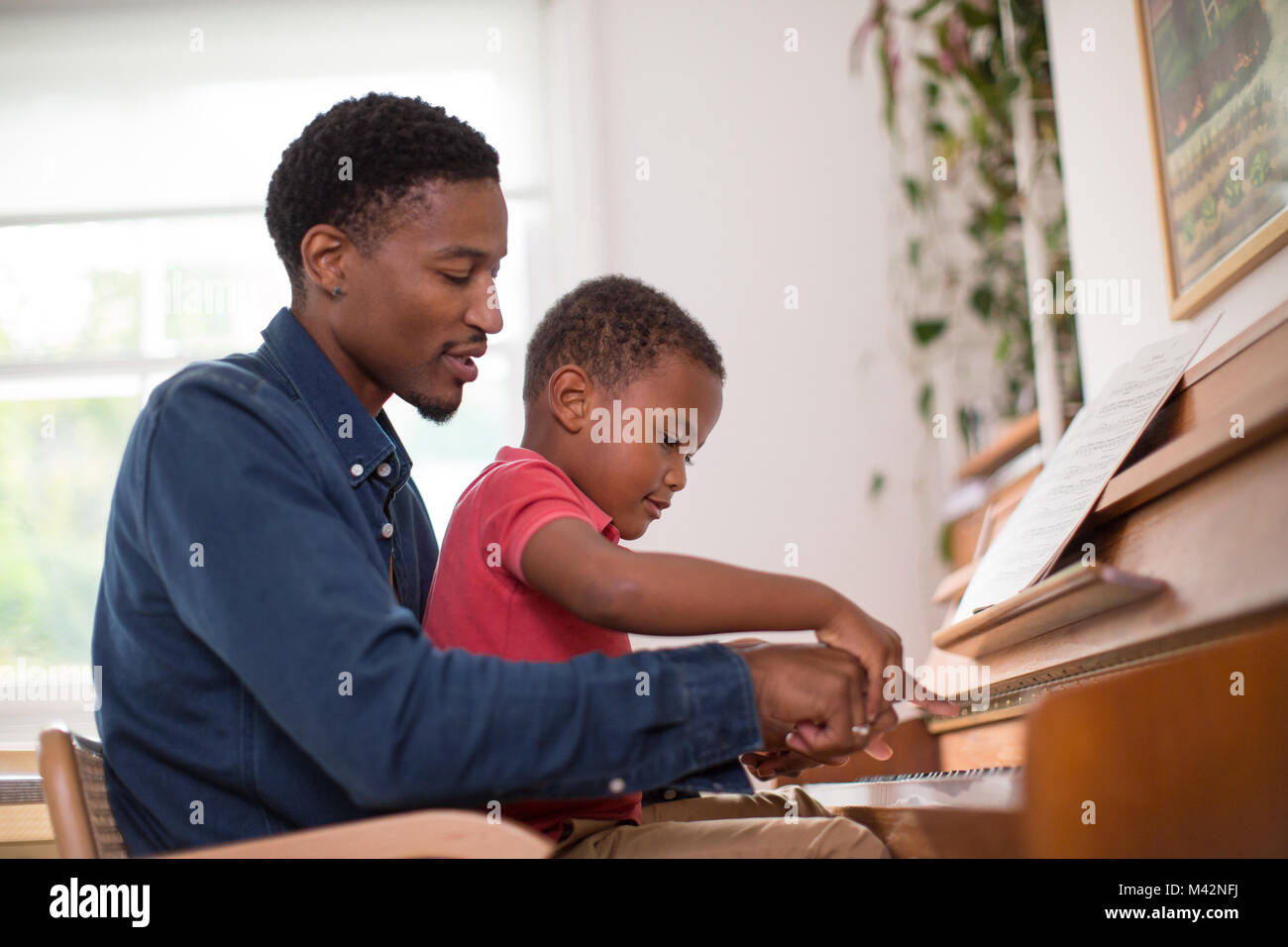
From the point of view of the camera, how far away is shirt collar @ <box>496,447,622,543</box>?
1.19 meters

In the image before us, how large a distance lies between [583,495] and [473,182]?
364 millimetres

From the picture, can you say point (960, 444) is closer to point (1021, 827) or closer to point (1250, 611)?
point (1250, 611)

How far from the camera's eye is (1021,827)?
0.69 metres

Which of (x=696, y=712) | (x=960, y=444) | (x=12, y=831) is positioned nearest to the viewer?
(x=696, y=712)

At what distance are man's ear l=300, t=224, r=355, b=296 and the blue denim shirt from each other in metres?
0.24

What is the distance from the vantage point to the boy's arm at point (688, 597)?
0.94 metres

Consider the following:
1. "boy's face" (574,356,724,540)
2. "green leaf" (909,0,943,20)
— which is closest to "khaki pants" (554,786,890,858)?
"boy's face" (574,356,724,540)

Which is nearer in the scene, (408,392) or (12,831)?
(408,392)

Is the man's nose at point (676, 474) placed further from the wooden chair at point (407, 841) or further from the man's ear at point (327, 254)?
the wooden chair at point (407, 841)

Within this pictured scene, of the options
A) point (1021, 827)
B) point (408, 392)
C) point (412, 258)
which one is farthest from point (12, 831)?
point (1021, 827)

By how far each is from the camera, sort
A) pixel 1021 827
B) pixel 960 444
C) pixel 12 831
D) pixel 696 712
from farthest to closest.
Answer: pixel 960 444
pixel 12 831
pixel 696 712
pixel 1021 827

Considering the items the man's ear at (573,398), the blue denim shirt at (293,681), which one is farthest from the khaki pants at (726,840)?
the man's ear at (573,398)

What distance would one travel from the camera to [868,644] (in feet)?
3.18

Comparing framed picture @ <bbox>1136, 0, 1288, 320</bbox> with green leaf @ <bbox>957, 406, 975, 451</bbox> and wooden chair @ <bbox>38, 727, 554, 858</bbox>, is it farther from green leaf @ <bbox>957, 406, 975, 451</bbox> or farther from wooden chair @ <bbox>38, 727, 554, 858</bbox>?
green leaf @ <bbox>957, 406, 975, 451</bbox>
